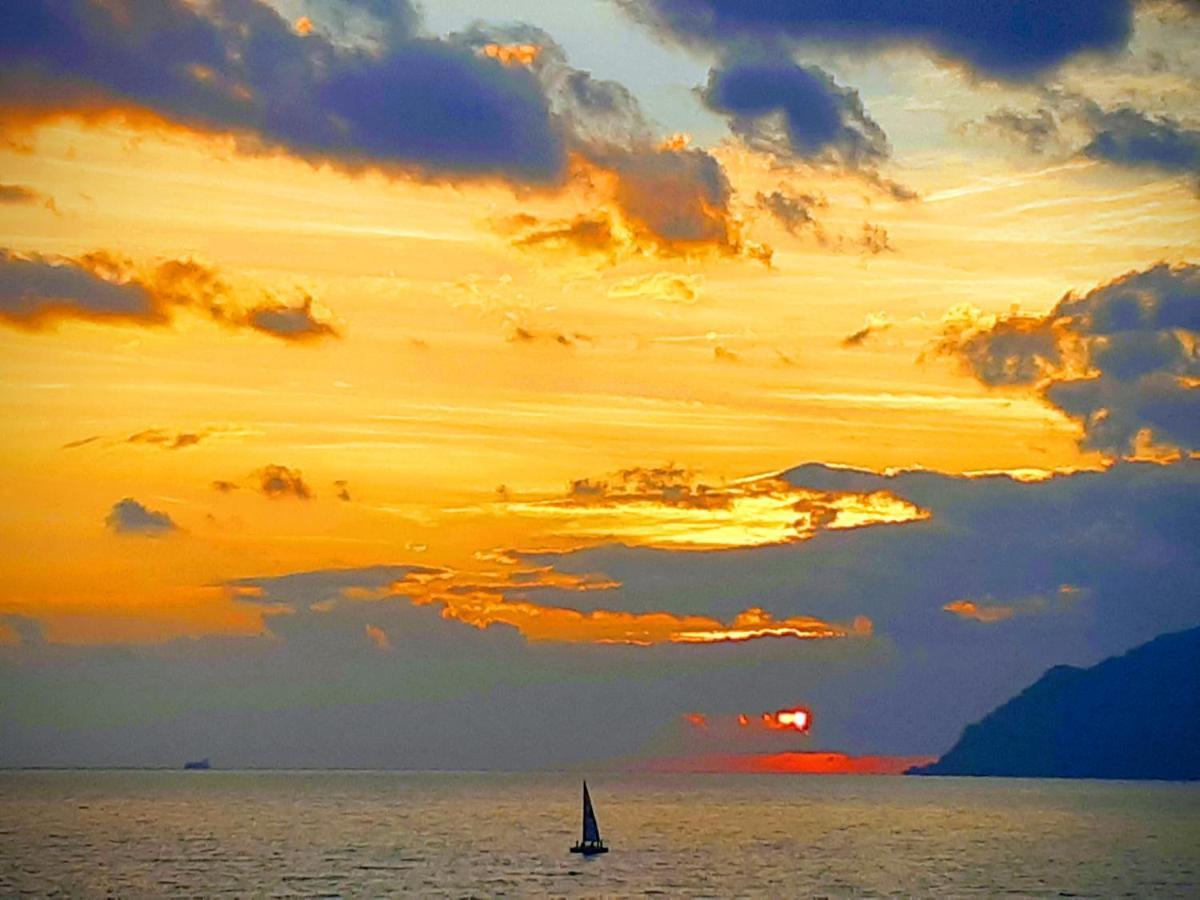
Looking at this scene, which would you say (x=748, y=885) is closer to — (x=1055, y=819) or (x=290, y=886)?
(x=290, y=886)

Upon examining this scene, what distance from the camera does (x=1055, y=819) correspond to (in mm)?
176000

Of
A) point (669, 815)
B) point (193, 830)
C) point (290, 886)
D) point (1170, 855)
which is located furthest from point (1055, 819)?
point (290, 886)

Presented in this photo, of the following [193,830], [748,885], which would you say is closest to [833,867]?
[748,885]

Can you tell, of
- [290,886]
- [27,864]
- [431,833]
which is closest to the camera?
[290,886]

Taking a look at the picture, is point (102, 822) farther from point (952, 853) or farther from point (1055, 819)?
point (1055, 819)

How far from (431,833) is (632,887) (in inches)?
2074

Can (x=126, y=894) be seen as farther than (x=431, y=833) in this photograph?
No

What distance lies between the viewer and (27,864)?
329 feet

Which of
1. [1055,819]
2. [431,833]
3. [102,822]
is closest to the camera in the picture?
[431,833]

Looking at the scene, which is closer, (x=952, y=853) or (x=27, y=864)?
(x=27, y=864)

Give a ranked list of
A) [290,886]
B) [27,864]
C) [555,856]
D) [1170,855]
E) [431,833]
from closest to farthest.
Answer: [290,886]
[27,864]
[555,856]
[1170,855]
[431,833]

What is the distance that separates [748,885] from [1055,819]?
9428 cm

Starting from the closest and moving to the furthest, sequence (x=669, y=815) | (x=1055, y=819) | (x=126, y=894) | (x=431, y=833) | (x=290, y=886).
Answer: (x=126, y=894) → (x=290, y=886) → (x=431, y=833) → (x=1055, y=819) → (x=669, y=815)

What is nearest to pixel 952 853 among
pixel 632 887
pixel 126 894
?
pixel 632 887
